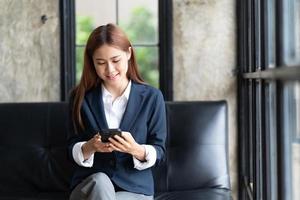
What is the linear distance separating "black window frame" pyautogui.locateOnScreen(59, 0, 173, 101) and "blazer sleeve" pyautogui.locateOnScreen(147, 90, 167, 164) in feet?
2.70

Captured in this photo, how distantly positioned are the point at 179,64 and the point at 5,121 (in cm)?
107

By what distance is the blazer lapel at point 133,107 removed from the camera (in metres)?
2.19

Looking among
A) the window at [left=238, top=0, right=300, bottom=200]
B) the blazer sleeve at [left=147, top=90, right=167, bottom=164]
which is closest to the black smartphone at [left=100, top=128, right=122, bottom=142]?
the blazer sleeve at [left=147, top=90, right=167, bottom=164]

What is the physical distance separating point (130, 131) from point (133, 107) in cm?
11

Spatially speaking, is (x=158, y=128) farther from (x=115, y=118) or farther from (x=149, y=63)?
(x=149, y=63)

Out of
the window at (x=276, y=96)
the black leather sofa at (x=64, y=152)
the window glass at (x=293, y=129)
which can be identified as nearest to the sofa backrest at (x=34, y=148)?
the black leather sofa at (x=64, y=152)

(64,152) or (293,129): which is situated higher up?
(293,129)

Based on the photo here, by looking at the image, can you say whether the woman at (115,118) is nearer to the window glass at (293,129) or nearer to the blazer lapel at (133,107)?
the blazer lapel at (133,107)

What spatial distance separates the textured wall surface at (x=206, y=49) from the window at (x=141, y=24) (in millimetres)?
82

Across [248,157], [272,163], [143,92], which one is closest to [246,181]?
[248,157]

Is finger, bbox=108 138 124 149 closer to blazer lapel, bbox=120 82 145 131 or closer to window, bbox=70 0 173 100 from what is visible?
blazer lapel, bbox=120 82 145 131

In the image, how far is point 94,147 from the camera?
80.4 inches

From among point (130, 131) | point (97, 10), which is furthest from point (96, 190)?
point (97, 10)

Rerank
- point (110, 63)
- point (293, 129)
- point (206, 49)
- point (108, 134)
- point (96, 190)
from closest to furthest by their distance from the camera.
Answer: point (293, 129) < point (96, 190) < point (108, 134) < point (110, 63) < point (206, 49)
